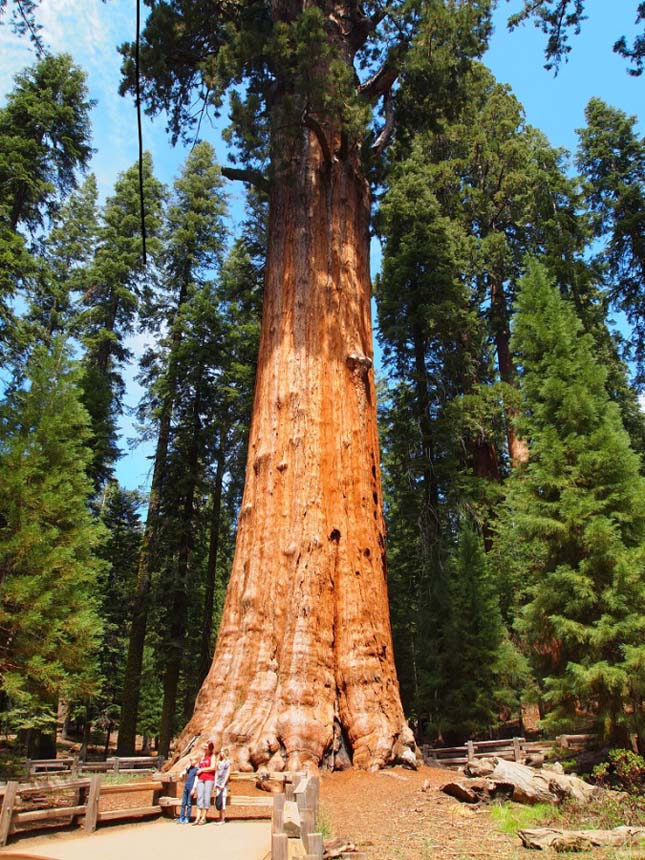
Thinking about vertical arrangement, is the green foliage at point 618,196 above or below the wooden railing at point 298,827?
above

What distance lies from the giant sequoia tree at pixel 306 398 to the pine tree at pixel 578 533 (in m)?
2.91

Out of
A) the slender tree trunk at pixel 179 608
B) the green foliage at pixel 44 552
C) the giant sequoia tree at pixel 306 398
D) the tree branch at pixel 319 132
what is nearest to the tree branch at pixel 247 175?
the giant sequoia tree at pixel 306 398

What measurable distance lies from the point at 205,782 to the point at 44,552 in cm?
563

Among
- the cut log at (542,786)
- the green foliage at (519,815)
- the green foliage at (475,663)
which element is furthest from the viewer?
the green foliage at (475,663)

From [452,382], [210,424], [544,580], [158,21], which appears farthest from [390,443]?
[158,21]

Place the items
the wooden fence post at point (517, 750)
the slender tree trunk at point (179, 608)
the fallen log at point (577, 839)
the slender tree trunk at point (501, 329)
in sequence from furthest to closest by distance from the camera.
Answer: the slender tree trunk at point (501, 329) < the slender tree trunk at point (179, 608) < the wooden fence post at point (517, 750) < the fallen log at point (577, 839)

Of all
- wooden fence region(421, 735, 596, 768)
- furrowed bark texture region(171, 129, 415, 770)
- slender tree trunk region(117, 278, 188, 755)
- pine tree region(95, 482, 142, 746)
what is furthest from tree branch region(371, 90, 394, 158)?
pine tree region(95, 482, 142, 746)

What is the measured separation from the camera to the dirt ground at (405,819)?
16.0ft

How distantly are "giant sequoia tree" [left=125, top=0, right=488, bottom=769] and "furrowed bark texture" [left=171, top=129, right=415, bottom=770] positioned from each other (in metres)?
0.02

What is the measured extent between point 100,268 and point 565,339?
18.3 m

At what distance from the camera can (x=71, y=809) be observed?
655 centimetres

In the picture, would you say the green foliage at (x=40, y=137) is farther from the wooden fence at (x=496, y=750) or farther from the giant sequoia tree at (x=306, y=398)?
the wooden fence at (x=496, y=750)

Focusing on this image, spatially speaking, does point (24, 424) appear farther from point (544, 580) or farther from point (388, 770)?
point (544, 580)

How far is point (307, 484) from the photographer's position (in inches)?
347
